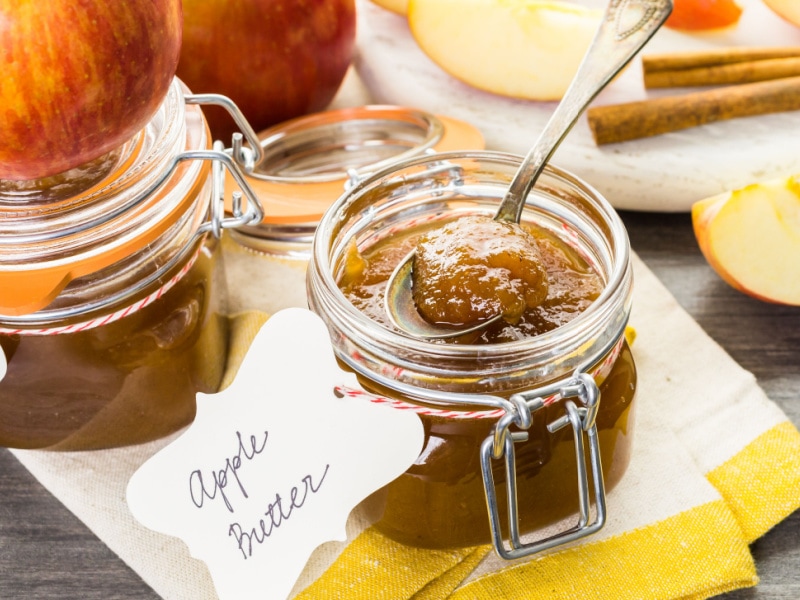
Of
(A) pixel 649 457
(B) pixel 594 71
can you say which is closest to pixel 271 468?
(A) pixel 649 457

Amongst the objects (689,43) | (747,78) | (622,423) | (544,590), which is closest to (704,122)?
(747,78)

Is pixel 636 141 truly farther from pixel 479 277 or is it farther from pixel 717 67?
pixel 479 277

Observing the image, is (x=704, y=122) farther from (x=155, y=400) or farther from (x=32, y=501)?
(x=32, y=501)

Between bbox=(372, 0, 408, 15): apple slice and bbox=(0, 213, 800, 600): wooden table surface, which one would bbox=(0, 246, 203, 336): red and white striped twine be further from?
bbox=(372, 0, 408, 15): apple slice

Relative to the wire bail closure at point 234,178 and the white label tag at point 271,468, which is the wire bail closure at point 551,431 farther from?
the wire bail closure at point 234,178

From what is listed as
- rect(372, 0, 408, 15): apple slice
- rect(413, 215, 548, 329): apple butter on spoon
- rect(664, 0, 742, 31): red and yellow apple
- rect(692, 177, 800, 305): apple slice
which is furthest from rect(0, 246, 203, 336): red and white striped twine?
rect(664, 0, 742, 31): red and yellow apple

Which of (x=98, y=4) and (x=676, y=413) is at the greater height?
(x=98, y=4)
